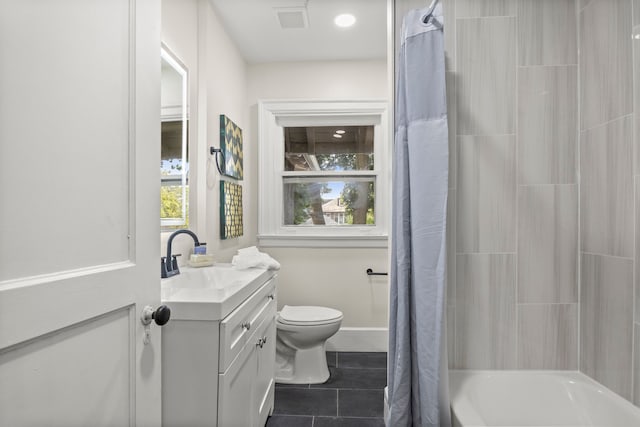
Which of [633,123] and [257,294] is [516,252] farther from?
[257,294]

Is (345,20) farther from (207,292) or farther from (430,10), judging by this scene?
(207,292)

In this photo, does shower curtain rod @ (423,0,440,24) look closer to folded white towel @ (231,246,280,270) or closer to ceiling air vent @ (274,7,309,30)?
ceiling air vent @ (274,7,309,30)

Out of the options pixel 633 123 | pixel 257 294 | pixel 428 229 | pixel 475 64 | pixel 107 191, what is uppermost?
pixel 475 64

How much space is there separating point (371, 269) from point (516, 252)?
1.46m

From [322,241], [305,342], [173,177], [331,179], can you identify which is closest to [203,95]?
[173,177]

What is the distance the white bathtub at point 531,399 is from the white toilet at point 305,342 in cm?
92

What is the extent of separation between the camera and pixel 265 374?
5.63 ft

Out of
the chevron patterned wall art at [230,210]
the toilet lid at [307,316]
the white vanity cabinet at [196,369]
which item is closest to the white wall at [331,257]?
the toilet lid at [307,316]

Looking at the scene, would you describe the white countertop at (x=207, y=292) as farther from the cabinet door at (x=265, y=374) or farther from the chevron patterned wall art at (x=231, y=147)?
the chevron patterned wall art at (x=231, y=147)

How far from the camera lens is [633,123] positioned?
120 centimetres

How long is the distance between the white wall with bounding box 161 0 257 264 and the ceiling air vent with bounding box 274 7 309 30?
421mm

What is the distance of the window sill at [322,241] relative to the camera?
2.87m

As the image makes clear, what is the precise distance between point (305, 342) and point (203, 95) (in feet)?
5.52

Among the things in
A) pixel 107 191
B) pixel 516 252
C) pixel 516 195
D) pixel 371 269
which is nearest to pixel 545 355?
pixel 516 252
